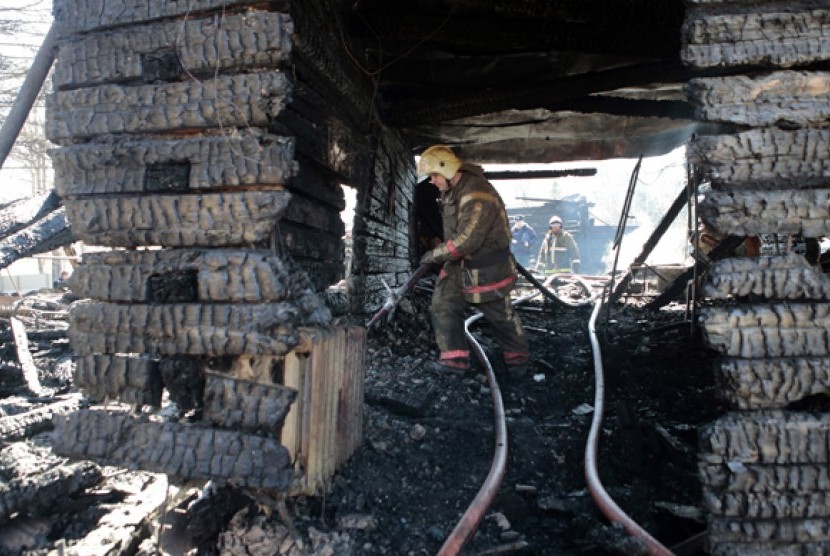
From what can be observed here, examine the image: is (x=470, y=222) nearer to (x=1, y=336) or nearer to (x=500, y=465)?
(x=500, y=465)

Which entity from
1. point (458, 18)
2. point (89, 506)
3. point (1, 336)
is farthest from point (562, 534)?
Answer: point (1, 336)

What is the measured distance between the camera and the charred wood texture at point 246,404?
191 centimetres

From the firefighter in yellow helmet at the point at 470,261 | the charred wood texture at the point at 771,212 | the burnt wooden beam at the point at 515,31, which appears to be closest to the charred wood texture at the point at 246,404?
the charred wood texture at the point at 771,212


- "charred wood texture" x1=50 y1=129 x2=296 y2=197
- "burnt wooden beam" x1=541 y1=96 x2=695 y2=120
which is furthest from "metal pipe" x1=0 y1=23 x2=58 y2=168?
"burnt wooden beam" x1=541 y1=96 x2=695 y2=120

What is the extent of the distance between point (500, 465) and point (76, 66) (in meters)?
2.75

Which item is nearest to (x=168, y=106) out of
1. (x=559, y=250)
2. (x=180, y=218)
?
(x=180, y=218)

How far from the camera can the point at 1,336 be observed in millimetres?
5434

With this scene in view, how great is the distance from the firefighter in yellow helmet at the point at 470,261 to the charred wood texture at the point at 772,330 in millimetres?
2654

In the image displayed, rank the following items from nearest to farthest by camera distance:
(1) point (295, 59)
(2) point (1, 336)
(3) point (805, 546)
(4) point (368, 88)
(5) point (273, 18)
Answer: (3) point (805, 546)
(5) point (273, 18)
(1) point (295, 59)
(4) point (368, 88)
(2) point (1, 336)

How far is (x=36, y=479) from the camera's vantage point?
2277 millimetres

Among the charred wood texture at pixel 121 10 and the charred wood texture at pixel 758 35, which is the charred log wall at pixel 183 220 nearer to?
the charred wood texture at pixel 121 10

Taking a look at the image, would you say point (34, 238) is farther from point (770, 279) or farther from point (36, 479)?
point (770, 279)

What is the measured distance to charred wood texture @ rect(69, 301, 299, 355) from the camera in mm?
1904

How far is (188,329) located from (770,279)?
225 centimetres
